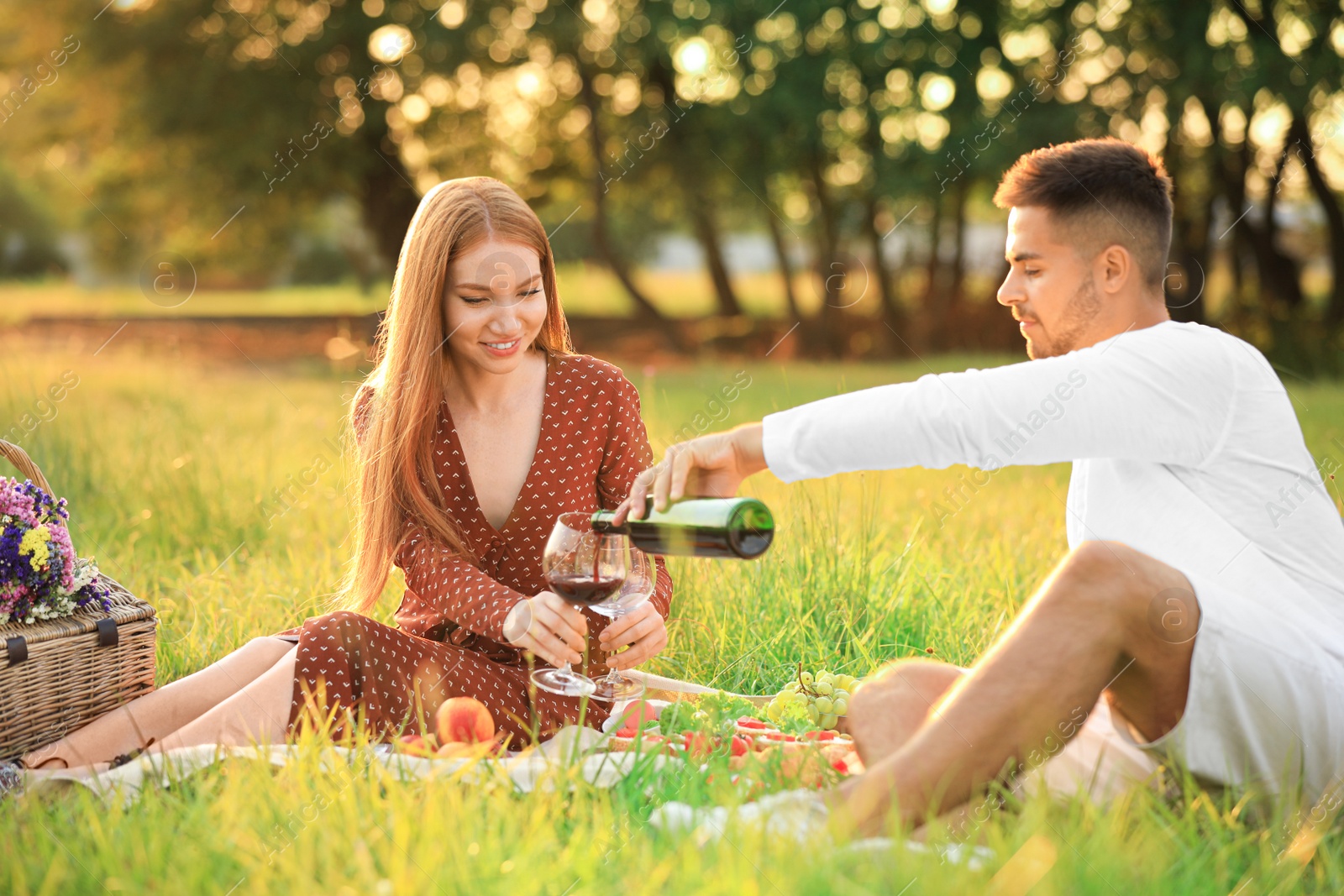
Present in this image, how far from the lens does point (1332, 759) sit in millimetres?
2105

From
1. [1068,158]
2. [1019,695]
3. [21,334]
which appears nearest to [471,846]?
[1019,695]

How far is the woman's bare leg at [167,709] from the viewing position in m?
2.77

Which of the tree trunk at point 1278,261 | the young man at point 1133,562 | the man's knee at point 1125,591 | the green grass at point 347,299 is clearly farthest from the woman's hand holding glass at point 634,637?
the green grass at point 347,299

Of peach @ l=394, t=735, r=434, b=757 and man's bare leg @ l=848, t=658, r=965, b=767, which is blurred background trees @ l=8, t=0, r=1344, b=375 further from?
peach @ l=394, t=735, r=434, b=757

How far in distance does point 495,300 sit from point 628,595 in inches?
34.4

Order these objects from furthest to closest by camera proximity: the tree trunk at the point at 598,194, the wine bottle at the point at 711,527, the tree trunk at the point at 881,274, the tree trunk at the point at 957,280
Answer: the tree trunk at the point at 598,194, the tree trunk at the point at 881,274, the tree trunk at the point at 957,280, the wine bottle at the point at 711,527

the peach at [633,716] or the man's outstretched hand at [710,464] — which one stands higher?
the man's outstretched hand at [710,464]

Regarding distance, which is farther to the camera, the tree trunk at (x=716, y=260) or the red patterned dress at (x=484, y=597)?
the tree trunk at (x=716, y=260)

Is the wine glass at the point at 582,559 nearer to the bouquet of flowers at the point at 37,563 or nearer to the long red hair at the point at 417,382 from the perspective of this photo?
the long red hair at the point at 417,382

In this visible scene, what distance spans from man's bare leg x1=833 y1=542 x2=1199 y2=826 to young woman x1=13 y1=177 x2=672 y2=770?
902 millimetres

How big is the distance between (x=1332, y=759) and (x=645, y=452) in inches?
72.4

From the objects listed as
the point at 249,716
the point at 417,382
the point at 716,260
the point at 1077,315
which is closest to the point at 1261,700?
the point at 1077,315

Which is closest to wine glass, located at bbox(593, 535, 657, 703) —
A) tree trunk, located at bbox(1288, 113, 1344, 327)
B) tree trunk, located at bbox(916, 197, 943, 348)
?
tree trunk, located at bbox(1288, 113, 1344, 327)

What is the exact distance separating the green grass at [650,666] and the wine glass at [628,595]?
0.32m
